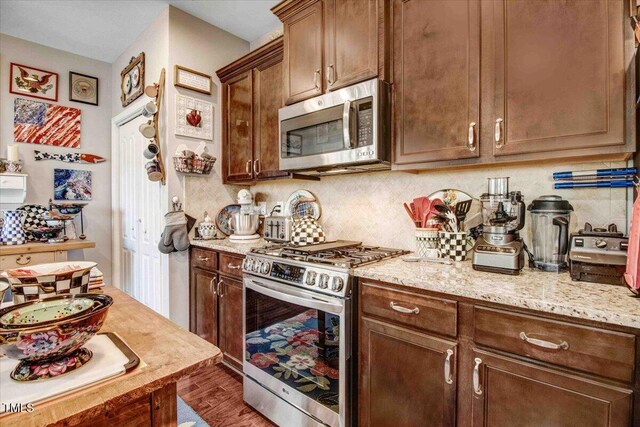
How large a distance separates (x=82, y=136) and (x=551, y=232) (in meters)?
4.24

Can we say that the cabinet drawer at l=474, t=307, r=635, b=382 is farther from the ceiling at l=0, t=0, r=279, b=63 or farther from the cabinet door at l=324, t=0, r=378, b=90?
the ceiling at l=0, t=0, r=279, b=63

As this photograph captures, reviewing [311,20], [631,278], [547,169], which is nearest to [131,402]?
[631,278]

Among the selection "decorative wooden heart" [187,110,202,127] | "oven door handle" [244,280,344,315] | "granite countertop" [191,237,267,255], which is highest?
"decorative wooden heart" [187,110,202,127]

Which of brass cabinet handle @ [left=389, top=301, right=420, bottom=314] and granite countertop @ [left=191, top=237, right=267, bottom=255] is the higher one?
granite countertop @ [left=191, top=237, right=267, bottom=255]

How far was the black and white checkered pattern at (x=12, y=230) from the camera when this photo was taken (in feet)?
9.18

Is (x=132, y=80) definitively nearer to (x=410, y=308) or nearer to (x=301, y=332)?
(x=301, y=332)

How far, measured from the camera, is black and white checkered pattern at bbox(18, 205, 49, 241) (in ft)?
9.43

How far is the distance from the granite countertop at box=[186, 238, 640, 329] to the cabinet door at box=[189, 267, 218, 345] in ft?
4.56

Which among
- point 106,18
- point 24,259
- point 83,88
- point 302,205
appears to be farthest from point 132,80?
point 302,205

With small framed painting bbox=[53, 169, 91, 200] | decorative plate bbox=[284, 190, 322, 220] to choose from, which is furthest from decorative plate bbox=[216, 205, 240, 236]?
small framed painting bbox=[53, 169, 91, 200]

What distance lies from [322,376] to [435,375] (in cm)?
61

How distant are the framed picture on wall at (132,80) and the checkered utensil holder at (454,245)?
2874 millimetres

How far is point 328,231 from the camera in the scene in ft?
8.27

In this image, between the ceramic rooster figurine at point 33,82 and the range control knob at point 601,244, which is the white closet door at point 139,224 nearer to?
the ceramic rooster figurine at point 33,82
